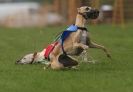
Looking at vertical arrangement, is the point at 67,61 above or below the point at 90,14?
below

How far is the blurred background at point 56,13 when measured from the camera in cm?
3120

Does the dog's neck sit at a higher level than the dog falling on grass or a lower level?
higher

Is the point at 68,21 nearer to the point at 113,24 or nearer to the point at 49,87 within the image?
the point at 113,24

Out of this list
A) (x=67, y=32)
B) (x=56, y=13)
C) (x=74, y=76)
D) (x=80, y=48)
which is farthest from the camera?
(x=56, y=13)

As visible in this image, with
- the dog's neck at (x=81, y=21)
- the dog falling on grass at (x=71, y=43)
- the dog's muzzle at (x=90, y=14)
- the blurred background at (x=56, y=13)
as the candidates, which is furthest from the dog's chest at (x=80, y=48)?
the blurred background at (x=56, y=13)

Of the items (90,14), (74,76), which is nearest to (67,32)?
(90,14)

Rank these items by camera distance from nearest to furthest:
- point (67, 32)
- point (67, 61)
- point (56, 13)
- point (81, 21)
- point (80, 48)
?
point (67, 61) < point (80, 48) < point (67, 32) < point (81, 21) < point (56, 13)

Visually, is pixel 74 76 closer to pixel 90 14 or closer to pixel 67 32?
pixel 67 32

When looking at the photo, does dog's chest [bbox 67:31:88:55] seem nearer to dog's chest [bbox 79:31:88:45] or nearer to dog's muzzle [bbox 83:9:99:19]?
dog's chest [bbox 79:31:88:45]

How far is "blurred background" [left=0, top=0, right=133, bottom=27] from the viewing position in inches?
1228

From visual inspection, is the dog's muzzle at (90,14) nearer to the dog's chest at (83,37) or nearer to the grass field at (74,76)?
the dog's chest at (83,37)

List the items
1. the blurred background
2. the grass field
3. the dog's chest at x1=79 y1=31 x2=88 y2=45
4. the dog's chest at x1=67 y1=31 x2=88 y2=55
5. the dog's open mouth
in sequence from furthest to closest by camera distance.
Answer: the blurred background → the dog's chest at x1=79 y1=31 x2=88 y2=45 → the dog's chest at x1=67 y1=31 x2=88 y2=55 → the dog's open mouth → the grass field

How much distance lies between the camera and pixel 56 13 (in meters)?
34.4

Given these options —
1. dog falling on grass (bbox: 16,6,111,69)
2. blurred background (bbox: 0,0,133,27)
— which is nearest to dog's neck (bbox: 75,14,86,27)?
dog falling on grass (bbox: 16,6,111,69)
